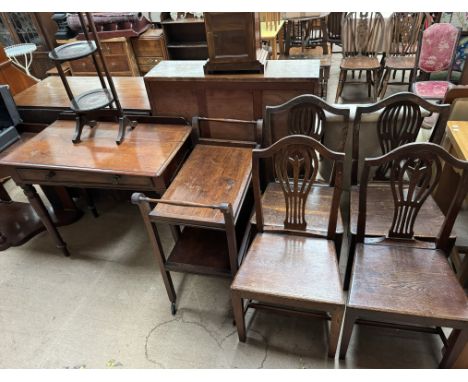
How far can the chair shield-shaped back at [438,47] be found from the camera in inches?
114

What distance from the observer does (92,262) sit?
2139 millimetres

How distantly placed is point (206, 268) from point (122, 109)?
44.0 inches

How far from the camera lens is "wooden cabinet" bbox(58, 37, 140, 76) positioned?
13.5 feet

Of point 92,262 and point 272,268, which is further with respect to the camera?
point 92,262

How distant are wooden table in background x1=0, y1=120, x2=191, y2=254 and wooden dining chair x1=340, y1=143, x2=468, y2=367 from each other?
99 centimetres

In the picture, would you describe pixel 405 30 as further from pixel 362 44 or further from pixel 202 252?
pixel 202 252

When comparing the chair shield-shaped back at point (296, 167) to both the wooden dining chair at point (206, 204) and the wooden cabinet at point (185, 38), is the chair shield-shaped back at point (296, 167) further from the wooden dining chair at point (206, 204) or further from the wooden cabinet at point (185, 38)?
the wooden cabinet at point (185, 38)

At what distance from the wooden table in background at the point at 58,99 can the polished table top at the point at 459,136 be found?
5.52ft

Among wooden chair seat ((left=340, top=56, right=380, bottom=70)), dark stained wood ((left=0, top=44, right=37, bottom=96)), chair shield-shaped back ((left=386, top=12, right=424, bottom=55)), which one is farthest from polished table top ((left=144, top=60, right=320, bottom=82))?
chair shield-shaped back ((left=386, top=12, right=424, bottom=55))

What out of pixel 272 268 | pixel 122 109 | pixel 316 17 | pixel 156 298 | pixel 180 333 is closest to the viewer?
pixel 272 268

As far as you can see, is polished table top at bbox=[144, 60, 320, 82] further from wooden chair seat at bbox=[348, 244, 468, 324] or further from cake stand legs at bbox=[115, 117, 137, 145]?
wooden chair seat at bbox=[348, 244, 468, 324]

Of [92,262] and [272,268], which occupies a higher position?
[272,268]
